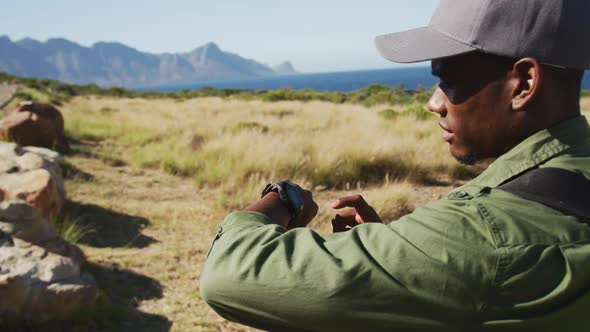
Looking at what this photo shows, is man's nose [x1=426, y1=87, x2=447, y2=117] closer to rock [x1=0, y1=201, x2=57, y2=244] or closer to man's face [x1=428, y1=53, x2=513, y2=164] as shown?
man's face [x1=428, y1=53, x2=513, y2=164]

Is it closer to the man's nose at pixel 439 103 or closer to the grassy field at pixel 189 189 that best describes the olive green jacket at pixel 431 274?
the man's nose at pixel 439 103

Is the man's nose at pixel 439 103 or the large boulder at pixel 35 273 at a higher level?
the man's nose at pixel 439 103

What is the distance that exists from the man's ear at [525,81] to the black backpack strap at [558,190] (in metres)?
0.16

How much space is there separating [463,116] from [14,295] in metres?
3.24

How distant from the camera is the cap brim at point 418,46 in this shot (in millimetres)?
1088

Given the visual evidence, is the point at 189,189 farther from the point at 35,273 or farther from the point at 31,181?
the point at 35,273

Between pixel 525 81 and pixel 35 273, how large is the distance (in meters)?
3.45

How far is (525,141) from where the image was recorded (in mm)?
1067

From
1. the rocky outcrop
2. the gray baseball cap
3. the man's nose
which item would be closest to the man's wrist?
the man's nose

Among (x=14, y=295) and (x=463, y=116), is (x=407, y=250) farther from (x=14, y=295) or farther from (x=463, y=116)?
(x=14, y=295)

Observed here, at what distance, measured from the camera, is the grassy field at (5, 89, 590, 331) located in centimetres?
407

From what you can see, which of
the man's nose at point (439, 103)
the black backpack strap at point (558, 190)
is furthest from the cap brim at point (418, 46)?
the black backpack strap at point (558, 190)

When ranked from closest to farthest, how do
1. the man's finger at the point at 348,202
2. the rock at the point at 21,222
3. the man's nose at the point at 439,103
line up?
1. the man's nose at the point at 439,103
2. the man's finger at the point at 348,202
3. the rock at the point at 21,222

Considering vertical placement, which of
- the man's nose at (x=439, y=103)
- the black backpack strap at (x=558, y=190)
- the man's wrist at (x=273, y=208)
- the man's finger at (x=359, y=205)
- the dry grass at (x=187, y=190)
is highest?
the man's nose at (x=439, y=103)
